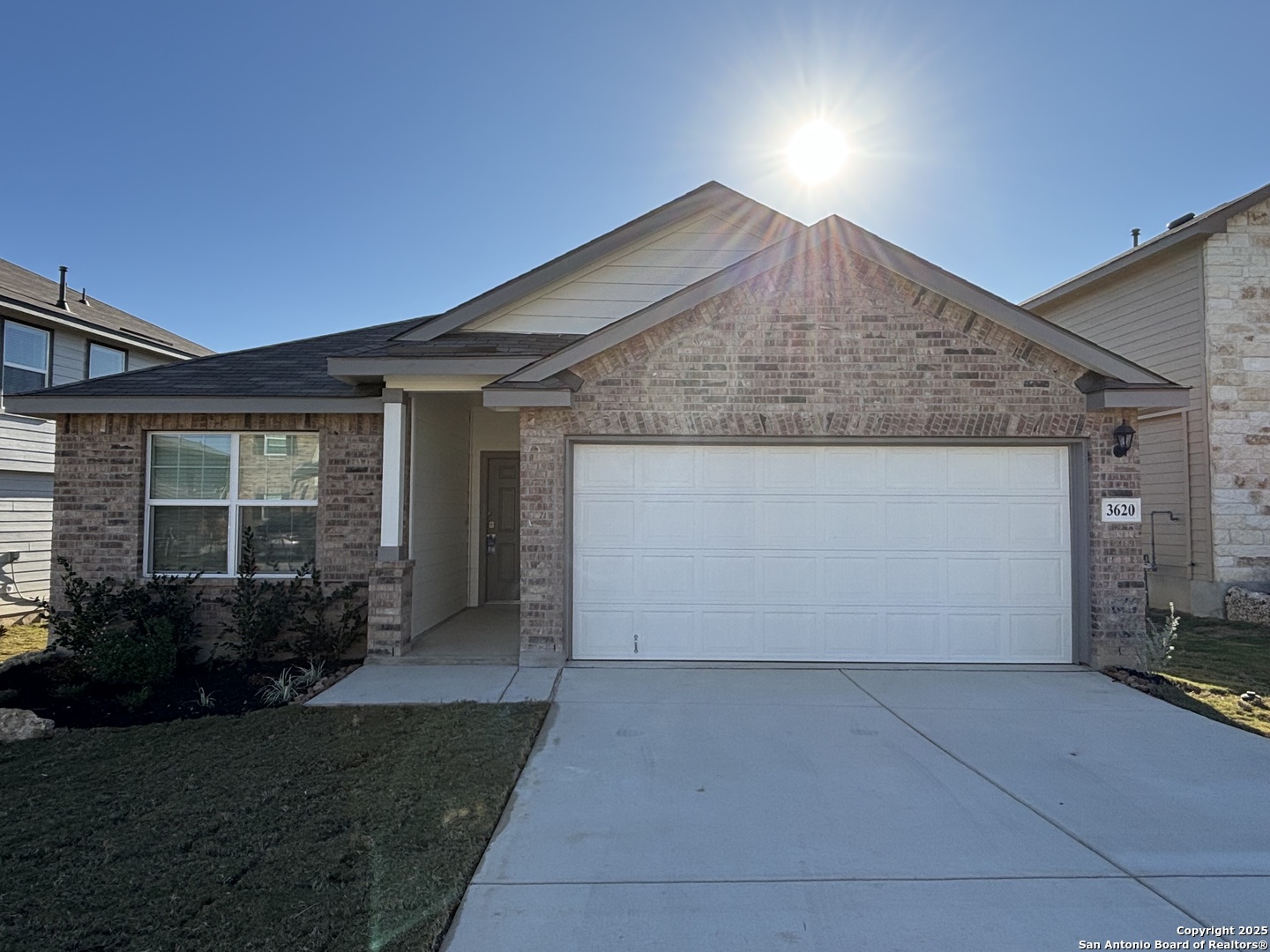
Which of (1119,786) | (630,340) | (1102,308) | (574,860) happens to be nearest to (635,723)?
(574,860)

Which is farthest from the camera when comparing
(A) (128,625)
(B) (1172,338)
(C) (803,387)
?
(B) (1172,338)

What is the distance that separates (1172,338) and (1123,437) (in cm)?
648

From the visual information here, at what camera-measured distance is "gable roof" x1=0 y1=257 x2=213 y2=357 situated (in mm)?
12234

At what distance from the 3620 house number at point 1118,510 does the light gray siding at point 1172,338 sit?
4.59m

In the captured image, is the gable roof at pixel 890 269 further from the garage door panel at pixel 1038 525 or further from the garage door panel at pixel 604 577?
the garage door panel at pixel 604 577

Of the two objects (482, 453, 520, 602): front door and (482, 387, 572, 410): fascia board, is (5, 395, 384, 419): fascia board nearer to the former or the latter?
(482, 387, 572, 410): fascia board

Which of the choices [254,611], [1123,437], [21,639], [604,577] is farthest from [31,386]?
[1123,437]

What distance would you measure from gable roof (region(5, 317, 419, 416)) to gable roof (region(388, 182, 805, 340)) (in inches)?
42.5

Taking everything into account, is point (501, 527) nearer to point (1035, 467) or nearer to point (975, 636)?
point (975, 636)

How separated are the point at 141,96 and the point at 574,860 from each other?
39.6 feet

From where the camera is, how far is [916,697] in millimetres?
6590

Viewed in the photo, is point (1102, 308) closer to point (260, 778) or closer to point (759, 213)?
point (759, 213)

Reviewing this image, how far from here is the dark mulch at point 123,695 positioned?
20.9 feet

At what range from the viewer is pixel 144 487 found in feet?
28.1
